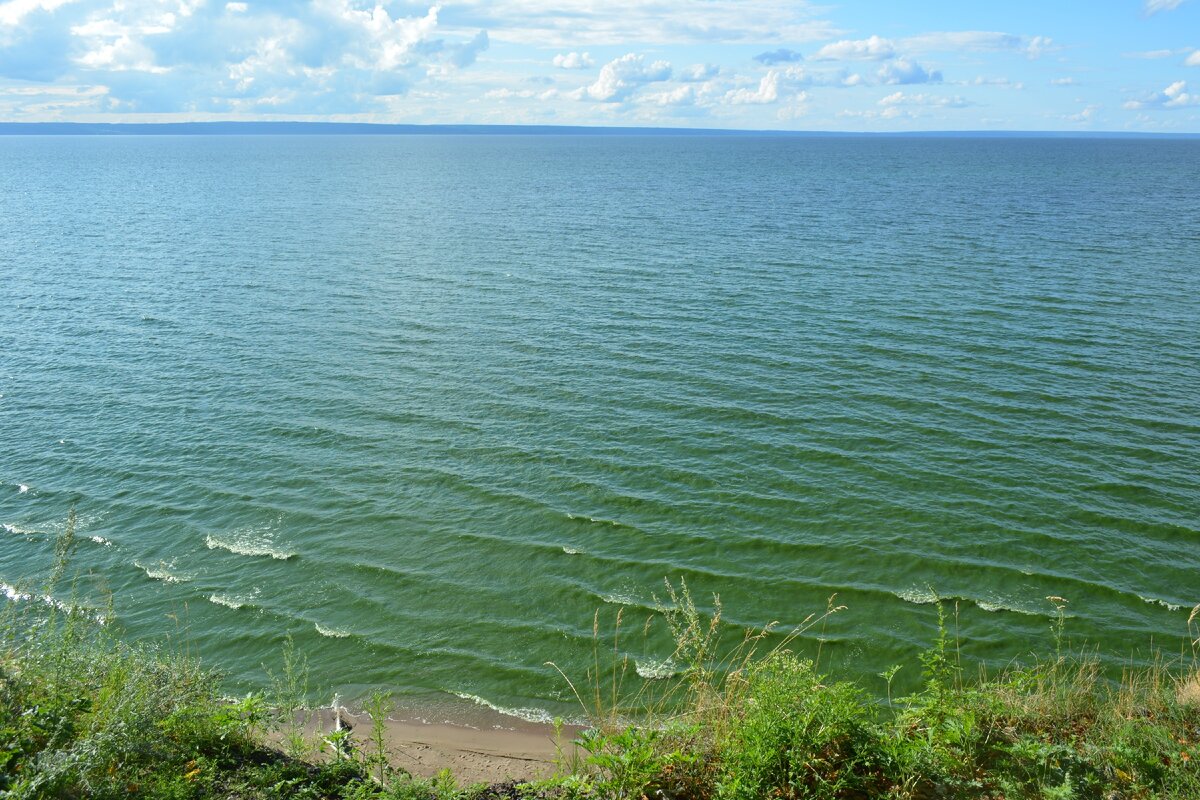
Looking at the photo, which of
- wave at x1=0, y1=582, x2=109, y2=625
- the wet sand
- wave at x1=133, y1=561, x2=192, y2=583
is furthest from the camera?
wave at x1=133, y1=561, x2=192, y2=583

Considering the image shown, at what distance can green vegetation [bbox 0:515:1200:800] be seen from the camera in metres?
7.71

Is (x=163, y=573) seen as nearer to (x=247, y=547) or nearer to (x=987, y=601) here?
(x=247, y=547)

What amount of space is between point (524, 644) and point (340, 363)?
1552 cm

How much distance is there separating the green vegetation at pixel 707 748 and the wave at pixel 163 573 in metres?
5.99

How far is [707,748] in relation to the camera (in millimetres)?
8578

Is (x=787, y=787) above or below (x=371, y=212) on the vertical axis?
below

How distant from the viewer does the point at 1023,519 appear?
Answer: 1681 centimetres

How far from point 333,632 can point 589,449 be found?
805cm

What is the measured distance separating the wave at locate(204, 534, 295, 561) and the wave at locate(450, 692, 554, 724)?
5.82 metres

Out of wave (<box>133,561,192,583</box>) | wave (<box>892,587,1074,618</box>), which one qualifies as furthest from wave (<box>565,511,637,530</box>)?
wave (<box>133,561,192,583</box>)

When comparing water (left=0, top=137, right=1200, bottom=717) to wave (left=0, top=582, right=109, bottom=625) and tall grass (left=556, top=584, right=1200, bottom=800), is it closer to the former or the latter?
wave (left=0, top=582, right=109, bottom=625)

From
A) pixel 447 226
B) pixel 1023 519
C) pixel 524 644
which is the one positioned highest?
pixel 447 226

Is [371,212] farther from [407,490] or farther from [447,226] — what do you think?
[407,490]

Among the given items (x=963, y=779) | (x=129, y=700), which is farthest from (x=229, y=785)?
(x=963, y=779)
